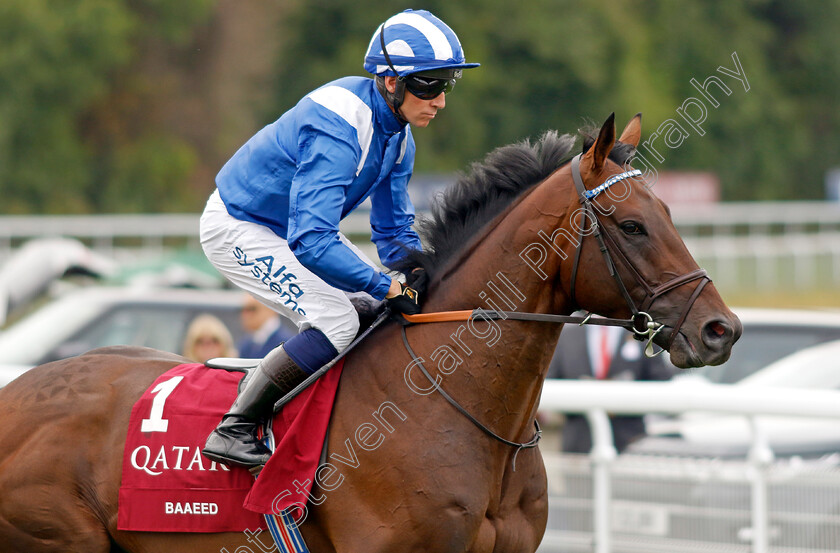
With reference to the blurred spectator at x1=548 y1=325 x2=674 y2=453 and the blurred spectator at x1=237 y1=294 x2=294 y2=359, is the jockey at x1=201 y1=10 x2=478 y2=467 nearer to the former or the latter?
the blurred spectator at x1=548 y1=325 x2=674 y2=453

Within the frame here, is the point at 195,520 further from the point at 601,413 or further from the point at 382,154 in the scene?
the point at 601,413

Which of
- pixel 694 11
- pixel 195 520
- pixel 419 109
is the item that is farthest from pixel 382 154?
pixel 694 11

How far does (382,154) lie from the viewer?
3.63 meters

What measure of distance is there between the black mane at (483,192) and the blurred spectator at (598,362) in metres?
2.98

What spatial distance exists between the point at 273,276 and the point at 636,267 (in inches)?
49.6

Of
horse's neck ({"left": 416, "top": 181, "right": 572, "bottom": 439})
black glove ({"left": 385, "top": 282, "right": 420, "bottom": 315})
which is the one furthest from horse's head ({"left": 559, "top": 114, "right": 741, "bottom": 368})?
black glove ({"left": 385, "top": 282, "right": 420, "bottom": 315})

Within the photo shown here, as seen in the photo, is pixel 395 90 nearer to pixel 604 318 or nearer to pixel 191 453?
pixel 604 318

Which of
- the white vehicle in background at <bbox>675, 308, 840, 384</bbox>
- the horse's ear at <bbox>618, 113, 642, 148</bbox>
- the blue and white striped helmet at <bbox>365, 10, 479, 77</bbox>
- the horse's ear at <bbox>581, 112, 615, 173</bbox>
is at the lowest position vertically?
the white vehicle in background at <bbox>675, 308, 840, 384</bbox>

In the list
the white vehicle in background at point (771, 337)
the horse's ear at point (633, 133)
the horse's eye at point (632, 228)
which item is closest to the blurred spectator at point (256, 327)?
the white vehicle in background at point (771, 337)

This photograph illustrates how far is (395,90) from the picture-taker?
3.49m

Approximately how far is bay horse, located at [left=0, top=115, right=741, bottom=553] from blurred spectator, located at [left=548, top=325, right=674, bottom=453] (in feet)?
9.41

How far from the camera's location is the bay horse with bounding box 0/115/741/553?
10.6ft

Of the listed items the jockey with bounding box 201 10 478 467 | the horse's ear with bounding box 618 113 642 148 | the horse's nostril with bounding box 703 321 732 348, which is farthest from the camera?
the horse's ear with bounding box 618 113 642 148

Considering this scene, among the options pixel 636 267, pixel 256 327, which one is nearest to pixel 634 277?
pixel 636 267
